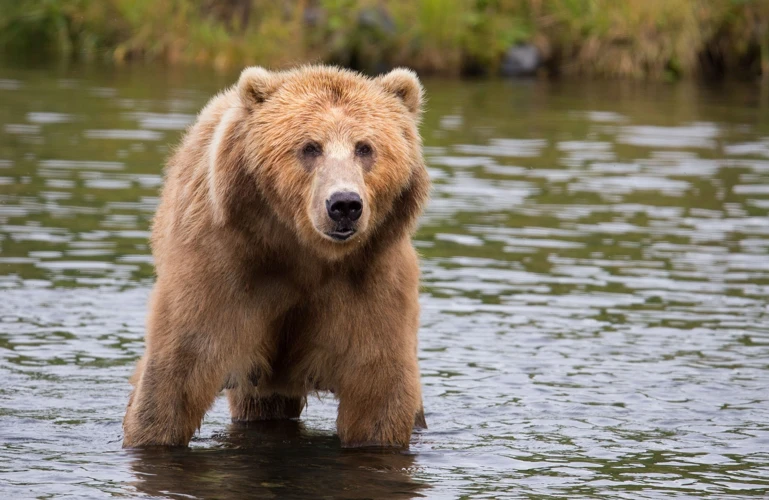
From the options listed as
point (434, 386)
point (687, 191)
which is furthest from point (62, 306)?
point (687, 191)

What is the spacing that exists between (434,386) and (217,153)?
116 inches

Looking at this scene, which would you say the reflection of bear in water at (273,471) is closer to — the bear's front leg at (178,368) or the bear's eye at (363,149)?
the bear's front leg at (178,368)

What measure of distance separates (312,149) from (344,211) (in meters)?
0.45

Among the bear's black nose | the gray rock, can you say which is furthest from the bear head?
the gray rock

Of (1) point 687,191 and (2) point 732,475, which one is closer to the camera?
(2) point 732,475

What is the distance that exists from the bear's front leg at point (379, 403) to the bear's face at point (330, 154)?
28.0 inches

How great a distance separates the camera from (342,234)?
19.6 feet

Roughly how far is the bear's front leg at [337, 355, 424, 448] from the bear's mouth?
0.84 m

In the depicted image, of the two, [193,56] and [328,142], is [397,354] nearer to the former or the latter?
[328,142]

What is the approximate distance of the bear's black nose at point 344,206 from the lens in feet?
19.3

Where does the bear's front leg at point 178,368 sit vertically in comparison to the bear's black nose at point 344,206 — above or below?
below

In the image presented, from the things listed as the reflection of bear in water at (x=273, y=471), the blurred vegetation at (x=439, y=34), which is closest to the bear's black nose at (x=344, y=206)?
the reflection of bear in water at (x=273, y=471)

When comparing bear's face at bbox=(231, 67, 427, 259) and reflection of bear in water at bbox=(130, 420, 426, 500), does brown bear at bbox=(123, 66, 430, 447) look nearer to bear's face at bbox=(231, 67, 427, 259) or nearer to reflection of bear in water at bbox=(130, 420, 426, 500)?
bear's face at bbox=(231, 67, 427, 259)

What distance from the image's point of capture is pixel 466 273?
11.9m
